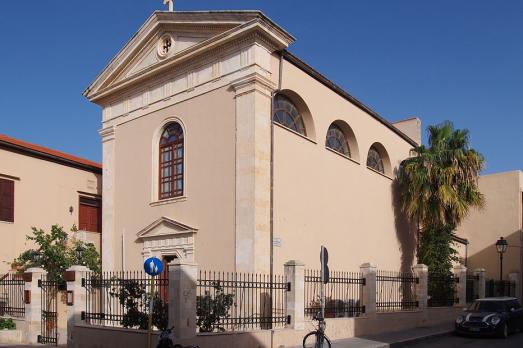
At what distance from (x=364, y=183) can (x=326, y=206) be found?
3436 mm

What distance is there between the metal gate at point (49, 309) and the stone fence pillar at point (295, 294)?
261 inches

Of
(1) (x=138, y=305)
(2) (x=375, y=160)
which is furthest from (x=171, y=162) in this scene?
(2) (x=375, y=160)

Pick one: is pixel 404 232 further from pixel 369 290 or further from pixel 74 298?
pixel 74 298

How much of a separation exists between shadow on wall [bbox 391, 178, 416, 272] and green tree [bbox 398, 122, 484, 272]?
712 mm

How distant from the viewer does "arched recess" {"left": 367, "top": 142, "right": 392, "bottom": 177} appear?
72.0ft

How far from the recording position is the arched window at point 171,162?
17484 mm

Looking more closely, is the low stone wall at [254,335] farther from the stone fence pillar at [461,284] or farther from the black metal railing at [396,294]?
the stone fence pillar at [461,284]

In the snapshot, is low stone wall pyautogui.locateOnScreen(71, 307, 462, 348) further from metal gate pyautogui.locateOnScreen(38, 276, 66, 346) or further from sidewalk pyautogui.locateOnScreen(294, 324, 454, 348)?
metal gate pyautogui.locateOnScreen(38, 276, 66, 346)

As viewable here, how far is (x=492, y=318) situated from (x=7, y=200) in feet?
57.6

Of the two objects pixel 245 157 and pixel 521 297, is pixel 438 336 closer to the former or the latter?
pixel 245 157

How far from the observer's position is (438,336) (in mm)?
16078

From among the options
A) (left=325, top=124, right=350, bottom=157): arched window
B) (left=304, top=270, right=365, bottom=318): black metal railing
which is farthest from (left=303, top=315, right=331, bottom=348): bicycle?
(left=325, top=124, right=350, bottom=157): arched window

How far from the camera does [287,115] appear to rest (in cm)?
1705

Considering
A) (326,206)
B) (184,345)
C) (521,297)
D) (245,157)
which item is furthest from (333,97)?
(521,297)
